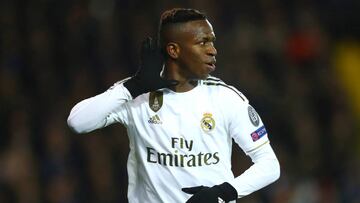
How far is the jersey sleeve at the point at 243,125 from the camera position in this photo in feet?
16.3

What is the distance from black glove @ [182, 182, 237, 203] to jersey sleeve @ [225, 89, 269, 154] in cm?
27

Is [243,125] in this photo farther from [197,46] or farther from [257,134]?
[197,46]

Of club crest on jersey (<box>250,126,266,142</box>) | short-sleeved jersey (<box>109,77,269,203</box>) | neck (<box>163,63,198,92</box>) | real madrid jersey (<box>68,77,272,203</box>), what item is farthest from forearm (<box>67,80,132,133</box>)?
club crest on jersey (<box>250,126,266,142</box>)

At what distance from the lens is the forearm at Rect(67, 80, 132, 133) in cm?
489

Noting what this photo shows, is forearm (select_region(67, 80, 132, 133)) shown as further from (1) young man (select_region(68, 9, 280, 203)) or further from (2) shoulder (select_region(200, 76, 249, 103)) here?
(2) shoulder (select_region(200, 76, 249, 103))

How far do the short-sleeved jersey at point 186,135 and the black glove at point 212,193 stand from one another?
149mm

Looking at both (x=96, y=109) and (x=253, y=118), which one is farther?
(x=253, y=118)

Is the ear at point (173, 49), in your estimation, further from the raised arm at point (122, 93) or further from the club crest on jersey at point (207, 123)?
→ the club crest on jersey at point (207, 123)

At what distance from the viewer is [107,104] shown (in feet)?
16.1

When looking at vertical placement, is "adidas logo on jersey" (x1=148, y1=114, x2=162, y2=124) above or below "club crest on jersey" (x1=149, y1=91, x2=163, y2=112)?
below

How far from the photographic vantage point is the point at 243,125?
496 cm

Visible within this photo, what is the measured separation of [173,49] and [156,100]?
276mm

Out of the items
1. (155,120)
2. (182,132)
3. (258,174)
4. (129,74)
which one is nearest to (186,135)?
(182,132)
